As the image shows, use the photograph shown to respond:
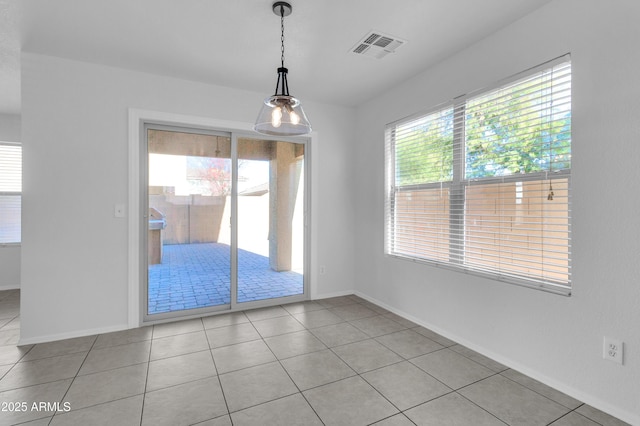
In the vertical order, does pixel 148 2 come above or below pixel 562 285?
above

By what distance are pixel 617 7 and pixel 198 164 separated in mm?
3678

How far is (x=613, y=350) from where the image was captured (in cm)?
185

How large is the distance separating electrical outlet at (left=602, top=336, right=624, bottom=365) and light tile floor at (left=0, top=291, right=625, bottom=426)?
345mm

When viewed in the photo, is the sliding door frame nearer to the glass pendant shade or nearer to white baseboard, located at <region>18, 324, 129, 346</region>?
white baseboard, located at <region>18, 324, 129, 346</region>

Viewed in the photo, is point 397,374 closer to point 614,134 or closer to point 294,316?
point 294,316

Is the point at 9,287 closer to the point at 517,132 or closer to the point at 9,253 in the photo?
the point at 9,253

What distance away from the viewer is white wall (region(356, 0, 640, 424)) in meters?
1.79

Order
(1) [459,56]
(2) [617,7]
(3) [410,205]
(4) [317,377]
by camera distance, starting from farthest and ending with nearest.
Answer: (3) [410,205]
(1) [459,56]
(4) [317,377]
(2) [617,7]

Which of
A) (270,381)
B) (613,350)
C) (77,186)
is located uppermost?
(77,186)

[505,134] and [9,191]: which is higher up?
[505,134]

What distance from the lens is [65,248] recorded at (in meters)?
2.94

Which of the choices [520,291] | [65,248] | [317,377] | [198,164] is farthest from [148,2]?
[520,291]

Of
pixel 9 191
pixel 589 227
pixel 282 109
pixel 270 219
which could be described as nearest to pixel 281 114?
pixel 282 109

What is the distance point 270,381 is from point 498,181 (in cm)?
234
